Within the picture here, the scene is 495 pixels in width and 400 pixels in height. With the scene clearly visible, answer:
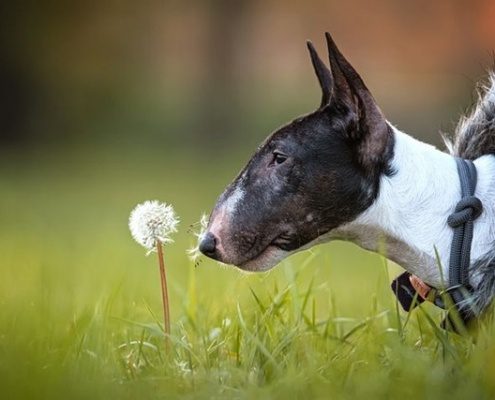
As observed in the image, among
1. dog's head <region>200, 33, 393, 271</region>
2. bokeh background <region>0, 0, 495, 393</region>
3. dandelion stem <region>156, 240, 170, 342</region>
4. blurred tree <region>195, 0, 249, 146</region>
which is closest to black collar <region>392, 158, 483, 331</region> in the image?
dog's head <region>200, 33, 393, 271</region>

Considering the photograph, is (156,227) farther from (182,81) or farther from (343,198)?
(182,81)

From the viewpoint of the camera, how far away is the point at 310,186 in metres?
3.34

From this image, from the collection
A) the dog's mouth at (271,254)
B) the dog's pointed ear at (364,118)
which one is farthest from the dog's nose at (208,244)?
the dog's pointed ear at (364,118)

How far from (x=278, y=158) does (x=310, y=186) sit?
0.13 meters

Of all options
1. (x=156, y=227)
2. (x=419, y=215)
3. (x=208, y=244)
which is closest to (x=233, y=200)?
(x=208, y=244)

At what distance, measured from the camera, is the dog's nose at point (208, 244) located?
3303 mm

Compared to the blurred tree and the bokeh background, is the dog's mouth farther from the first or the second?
the blurred tree

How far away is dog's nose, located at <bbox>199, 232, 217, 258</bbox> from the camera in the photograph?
3.30 m

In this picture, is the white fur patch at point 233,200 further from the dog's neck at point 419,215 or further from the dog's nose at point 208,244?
the dog's neck at point 419,215

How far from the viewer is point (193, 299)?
371 cm

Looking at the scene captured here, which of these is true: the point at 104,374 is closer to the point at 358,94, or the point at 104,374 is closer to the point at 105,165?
the point at 358,94

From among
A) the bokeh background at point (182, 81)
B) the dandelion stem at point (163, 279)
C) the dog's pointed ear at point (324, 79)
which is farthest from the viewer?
the bokeh background at point (182, 81)

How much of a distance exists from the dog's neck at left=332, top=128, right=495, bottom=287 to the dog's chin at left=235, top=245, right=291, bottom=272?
182 millimetres

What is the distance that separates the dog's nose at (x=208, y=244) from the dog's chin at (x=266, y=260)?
0.12 meters
